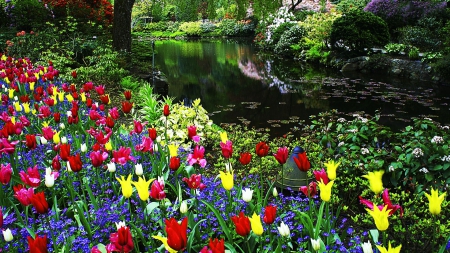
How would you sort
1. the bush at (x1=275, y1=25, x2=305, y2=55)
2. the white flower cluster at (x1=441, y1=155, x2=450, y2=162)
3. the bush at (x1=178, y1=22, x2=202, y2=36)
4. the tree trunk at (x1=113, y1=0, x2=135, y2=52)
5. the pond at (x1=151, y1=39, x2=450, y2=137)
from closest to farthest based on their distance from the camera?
the white flower cluster at (x1=441, y1=155, x2=450, y2=162) < the pond at (x1=151, y1=39, x2=450, y2=137) < the tree trunk at (x1=113, y1=0, x2=135, y2=52) < the bush at (x1=275, y1=25, x2=305, y2=55) < the bush at (x1=178, y1=22, x2=202, y2=36)

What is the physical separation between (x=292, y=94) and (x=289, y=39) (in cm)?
961

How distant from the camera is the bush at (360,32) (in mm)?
13625

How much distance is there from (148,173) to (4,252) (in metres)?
1.10

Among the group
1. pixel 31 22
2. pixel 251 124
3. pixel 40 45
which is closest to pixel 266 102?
pixel 251 124

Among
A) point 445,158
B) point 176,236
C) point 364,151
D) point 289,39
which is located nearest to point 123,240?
point 176,236

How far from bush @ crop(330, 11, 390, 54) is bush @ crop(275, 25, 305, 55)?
153 inches

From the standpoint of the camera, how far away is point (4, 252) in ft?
6.20

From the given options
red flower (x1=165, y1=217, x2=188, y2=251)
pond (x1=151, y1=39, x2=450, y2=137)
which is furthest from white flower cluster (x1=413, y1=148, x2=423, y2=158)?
pond (x1=151, y1=39, x2=450, y2=137)

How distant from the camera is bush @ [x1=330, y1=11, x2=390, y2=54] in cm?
1362

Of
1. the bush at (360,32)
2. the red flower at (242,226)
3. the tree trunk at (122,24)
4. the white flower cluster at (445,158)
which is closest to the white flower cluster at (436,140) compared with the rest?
the white flower cluster at (445,158)

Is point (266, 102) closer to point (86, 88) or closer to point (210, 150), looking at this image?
point (210, 150)

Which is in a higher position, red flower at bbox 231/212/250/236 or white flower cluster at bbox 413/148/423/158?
red flower at bbox 231/212/250/236

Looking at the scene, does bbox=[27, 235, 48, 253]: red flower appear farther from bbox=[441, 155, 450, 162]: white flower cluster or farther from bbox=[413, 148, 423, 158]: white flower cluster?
bbox=[441, 155, 450, 162]: white flower cluster

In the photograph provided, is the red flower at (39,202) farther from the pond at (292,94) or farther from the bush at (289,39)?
the bush at (289,39)
